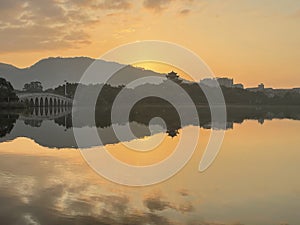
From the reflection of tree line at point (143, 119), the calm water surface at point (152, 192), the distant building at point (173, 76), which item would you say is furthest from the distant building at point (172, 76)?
the calm water surface at point (152, 192)

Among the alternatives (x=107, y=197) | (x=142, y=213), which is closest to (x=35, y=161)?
(x=107, y=197)

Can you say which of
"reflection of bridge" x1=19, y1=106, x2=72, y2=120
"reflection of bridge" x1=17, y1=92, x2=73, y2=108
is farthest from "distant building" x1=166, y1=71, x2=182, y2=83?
"reflection of bridge" x1=19, y1=106, x2=72, y2=120

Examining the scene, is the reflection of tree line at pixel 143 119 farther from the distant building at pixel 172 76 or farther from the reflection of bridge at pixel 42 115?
the distant building at pixel 172 76

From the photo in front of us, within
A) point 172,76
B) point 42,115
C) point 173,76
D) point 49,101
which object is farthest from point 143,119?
point 173,76

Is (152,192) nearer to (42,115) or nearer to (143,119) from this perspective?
(143,119)

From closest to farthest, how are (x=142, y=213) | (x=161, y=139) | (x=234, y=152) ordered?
(x=142, y=213), (x=234, y=152), (x=161, y=139)

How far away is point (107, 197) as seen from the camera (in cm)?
1006

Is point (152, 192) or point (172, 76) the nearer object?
point (152, 192)

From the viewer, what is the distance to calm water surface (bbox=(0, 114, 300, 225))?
8.50m

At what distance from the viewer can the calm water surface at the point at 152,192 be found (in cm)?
850

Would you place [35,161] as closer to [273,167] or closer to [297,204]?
[273,167]

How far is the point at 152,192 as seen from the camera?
10.8 meters

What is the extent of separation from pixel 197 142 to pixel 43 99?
244 feet

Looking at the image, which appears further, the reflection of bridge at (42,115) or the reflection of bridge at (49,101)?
the reflection of bridge at (49,101)
